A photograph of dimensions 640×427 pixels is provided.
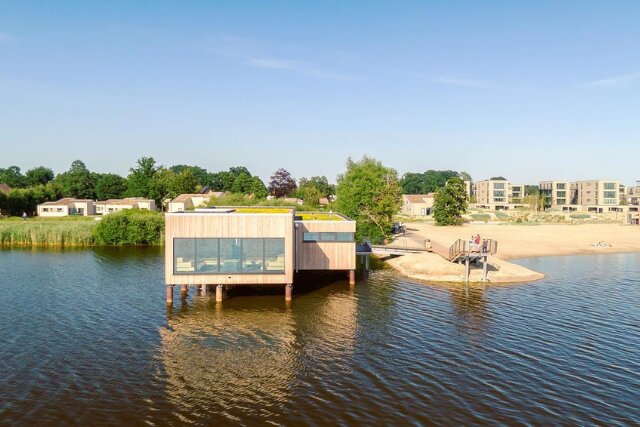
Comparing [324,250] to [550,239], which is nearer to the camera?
[324,250]

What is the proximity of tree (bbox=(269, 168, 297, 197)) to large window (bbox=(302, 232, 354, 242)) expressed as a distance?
86543 millimetres

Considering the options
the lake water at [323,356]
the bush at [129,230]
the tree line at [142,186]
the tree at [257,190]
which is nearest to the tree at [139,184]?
the tree line at [142,186]

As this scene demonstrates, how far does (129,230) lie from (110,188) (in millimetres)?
62269

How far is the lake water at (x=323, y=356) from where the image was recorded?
16.2m

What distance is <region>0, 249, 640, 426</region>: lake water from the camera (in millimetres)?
16219

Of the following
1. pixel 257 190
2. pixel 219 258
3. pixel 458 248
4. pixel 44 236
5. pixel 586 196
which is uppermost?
pixel 257 190

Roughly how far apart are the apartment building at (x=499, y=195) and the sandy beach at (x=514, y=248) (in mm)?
69937

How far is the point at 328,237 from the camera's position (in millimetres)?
35250

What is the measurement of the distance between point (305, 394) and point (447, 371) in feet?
21.0

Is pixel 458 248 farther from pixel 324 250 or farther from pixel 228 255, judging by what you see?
pixel 228 255

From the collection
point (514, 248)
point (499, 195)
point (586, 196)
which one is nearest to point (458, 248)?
point (514, 248)

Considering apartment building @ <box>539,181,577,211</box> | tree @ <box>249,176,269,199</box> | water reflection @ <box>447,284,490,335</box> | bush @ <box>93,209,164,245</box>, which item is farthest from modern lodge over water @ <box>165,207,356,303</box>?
apartment building @ <box>539,181,577,211</box>

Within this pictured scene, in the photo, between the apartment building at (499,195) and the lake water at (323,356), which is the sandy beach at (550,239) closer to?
the lake water at (323,356)

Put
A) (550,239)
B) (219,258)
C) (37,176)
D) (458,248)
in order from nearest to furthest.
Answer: (219,258), (458,248), (550,239), (37,176)
